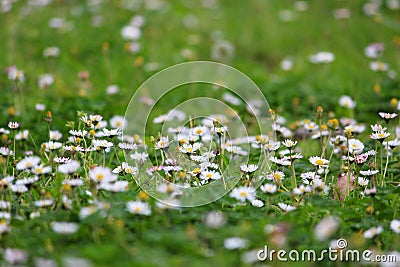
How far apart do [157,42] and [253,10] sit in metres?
1.29

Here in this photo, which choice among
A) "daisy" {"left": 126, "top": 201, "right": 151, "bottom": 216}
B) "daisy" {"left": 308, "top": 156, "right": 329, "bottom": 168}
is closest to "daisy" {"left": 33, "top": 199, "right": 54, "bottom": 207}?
"daisy" {"left": 126, "top": 201, "right": 151, "bottom": 216}

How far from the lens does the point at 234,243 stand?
1.65m

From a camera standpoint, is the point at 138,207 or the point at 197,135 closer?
the point at 138,207

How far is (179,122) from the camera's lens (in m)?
3.16

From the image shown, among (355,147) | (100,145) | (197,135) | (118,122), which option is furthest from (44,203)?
(355,147)

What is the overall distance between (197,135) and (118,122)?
0.63 metres

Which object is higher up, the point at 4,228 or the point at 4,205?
the point at 4,205

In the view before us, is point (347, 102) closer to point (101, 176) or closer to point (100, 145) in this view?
point (100, 145)

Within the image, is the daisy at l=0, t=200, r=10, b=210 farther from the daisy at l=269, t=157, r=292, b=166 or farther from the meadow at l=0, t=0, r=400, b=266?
the daisy at l=269, t=157, r=292, b=166

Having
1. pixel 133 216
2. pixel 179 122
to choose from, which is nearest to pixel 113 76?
pixel 179 122

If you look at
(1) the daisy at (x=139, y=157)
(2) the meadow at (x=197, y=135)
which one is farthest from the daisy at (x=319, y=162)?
(1) the daisy at (x=139, y=157)

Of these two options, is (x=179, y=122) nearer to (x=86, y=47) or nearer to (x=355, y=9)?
(x=86, y=47)

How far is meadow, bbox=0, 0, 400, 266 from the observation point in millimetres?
1715

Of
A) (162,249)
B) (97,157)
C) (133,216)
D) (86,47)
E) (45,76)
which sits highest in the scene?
(86,47)
